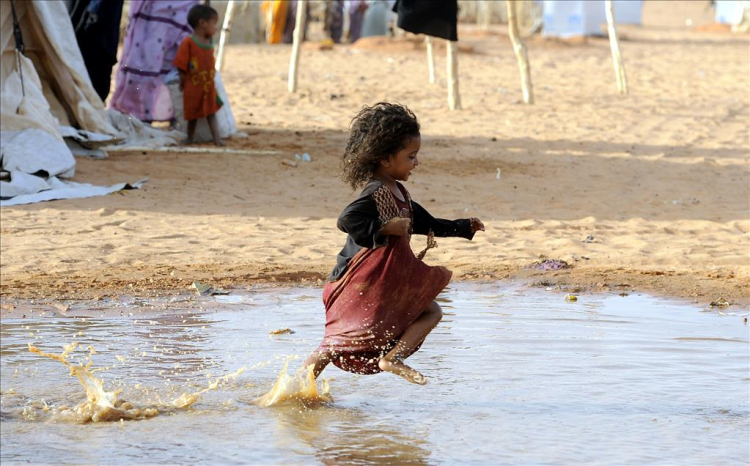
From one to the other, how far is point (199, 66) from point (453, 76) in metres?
4.36

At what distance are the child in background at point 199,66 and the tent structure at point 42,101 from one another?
2.54 feet

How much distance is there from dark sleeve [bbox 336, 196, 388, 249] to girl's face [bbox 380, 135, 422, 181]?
16 centimetres

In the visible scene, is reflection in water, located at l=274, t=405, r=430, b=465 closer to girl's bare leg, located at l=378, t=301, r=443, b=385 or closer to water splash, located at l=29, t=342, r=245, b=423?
girl's bare leg, located at l=378, t=301, r=443, b=385

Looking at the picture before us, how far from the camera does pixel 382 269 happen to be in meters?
3.47

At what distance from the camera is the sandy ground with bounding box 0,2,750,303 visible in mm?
6332

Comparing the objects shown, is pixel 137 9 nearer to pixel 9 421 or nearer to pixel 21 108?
pixel 21 108

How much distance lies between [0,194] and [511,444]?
18.1 feet

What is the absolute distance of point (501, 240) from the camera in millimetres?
7250

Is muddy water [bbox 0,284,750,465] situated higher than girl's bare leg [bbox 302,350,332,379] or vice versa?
girl's bare leg [bbox 302,350,332,379]

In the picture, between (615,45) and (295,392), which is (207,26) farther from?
(615,45)

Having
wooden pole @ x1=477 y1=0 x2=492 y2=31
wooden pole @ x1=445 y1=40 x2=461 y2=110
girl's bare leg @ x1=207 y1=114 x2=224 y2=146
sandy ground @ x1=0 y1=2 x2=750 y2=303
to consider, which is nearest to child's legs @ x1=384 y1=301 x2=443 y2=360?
sandy ground @ x1=0 y1=2 x2=750 y2=303

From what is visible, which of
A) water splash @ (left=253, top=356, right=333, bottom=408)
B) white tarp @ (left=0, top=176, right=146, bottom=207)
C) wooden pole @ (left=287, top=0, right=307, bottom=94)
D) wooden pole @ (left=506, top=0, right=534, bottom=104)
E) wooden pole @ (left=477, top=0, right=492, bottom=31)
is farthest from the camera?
wooden pole @ (left=477, top=0, right=492, bottom=31)

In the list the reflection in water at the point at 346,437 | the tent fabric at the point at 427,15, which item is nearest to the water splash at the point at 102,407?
the reflection in water at the point at 346,437

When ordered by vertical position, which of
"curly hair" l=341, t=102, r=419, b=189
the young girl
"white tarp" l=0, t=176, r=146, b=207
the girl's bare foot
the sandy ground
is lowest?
the sandy ground
